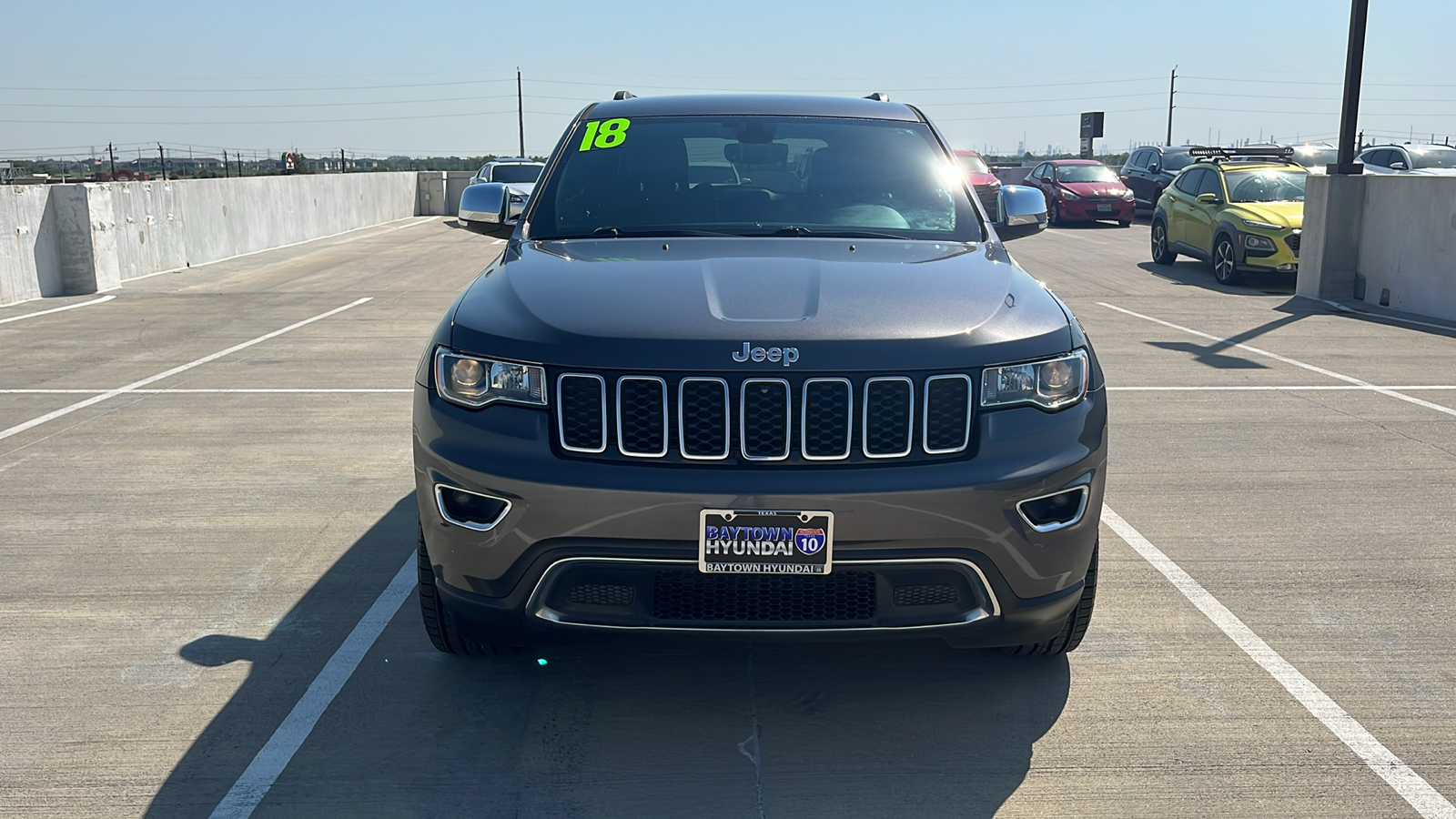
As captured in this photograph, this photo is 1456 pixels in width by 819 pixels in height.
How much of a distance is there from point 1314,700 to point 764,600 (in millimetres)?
1754

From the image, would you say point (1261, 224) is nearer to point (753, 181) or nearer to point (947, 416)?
point (753, 181)

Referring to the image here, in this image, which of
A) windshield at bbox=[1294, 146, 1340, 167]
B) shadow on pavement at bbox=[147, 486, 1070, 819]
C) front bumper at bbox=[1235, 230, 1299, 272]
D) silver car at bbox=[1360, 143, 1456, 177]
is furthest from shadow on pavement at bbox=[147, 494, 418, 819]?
windshield at bbox=[1294, 146, 1340, 167]

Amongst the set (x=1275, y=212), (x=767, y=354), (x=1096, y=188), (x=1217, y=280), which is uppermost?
(x=767, y=354)

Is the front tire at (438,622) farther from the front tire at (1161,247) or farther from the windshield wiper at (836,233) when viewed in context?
the front tire at (1161,247)

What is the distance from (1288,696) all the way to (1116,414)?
430 cm

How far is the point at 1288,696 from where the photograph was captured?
3.81m

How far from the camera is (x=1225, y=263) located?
1677 centimetres

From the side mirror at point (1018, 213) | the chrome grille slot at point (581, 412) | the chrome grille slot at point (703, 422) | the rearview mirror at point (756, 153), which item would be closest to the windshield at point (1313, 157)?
the side mirror at point (1018, 213)

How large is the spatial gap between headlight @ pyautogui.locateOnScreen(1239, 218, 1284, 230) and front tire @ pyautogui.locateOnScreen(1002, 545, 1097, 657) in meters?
13.9

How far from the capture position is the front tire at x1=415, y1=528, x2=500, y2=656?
12.1 feet

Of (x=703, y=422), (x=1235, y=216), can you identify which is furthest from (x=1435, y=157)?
(x=703, y=422)

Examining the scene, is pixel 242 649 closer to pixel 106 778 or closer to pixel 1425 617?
pixel 106 778

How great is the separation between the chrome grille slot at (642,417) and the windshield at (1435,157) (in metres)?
25.0

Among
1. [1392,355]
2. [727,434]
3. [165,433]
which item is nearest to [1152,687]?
[727,434]
